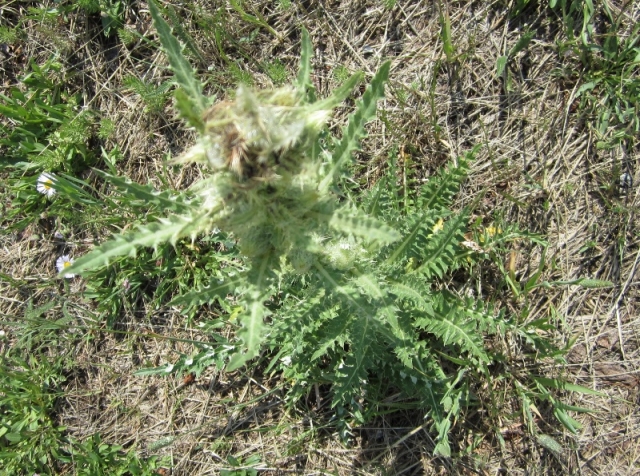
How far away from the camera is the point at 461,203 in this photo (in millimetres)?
4008

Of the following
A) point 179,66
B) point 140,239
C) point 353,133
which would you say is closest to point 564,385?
point 353,133

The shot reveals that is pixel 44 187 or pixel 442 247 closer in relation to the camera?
pixel 442 247

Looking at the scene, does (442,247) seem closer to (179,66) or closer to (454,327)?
(454,327)

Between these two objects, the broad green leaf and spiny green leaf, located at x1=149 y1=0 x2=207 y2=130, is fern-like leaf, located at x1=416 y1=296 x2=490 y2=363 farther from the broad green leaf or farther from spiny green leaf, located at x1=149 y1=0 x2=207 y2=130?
spiny green leaf, located at x1=149 y1=0 x2=207 y2=130

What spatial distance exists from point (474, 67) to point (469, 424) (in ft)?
9.33

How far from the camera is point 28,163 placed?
4582mm

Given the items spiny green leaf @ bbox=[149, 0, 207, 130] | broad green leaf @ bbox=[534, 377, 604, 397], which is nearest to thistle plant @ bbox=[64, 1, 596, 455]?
spiny green leaf @ bbox=[149, 0, 207, 130]

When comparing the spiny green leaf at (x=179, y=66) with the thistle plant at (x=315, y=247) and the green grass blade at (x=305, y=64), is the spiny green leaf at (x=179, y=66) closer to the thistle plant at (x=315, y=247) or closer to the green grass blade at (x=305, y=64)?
the thistle plant at (x=315, y=247)

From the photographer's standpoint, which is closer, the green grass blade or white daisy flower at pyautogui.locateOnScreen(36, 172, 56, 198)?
the green grass blade

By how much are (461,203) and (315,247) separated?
209 cm

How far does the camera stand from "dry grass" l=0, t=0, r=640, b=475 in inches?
148

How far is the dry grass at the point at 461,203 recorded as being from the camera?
3.77 m

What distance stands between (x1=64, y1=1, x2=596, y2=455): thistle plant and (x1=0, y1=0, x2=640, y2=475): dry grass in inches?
15.0

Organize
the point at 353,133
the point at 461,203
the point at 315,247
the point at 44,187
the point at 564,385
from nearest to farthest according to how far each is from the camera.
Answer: the point at 315,247, the point at 353,133, the point at 564,385, the point at 461,203, the point at 44,187
